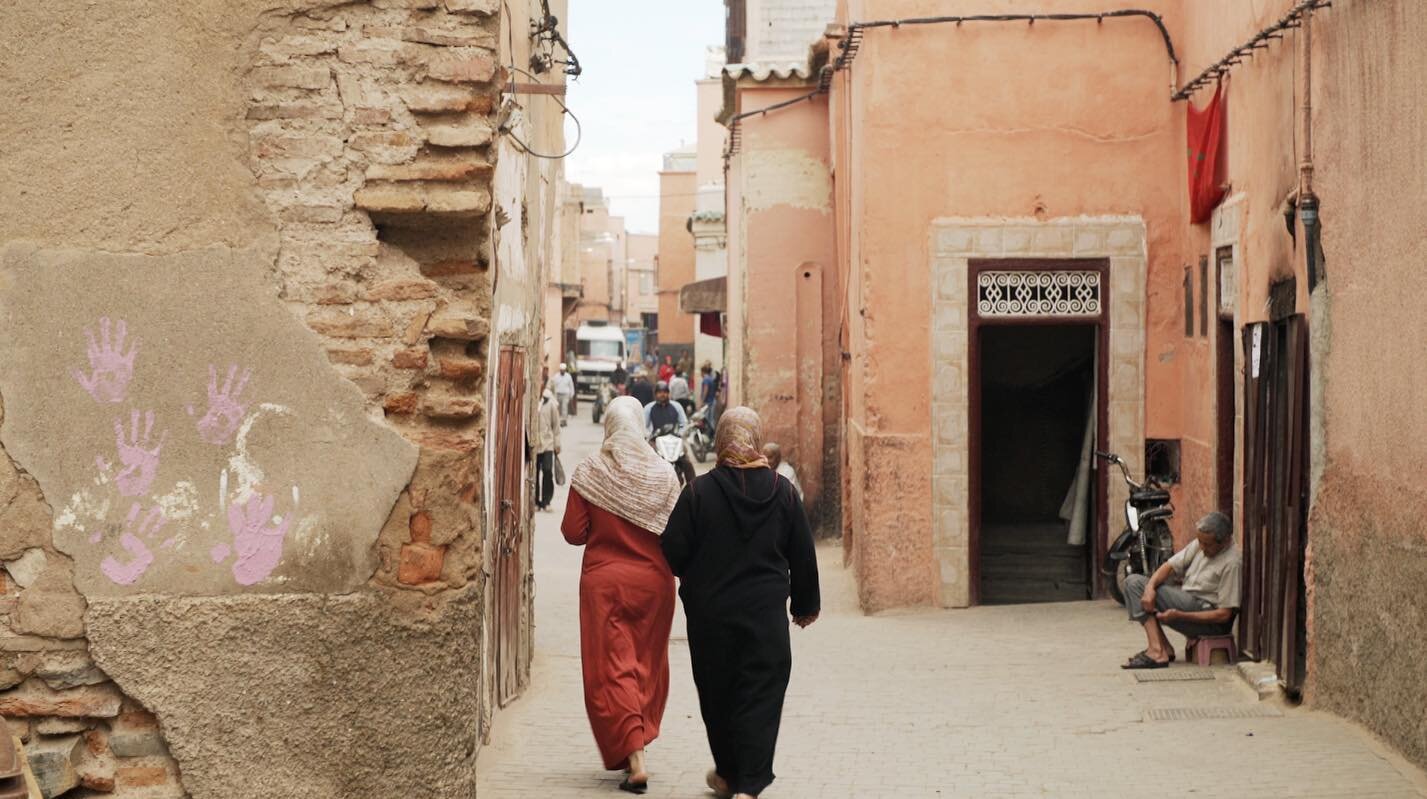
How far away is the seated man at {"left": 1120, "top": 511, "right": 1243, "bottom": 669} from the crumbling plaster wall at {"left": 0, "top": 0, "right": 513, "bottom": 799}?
5.10 metres

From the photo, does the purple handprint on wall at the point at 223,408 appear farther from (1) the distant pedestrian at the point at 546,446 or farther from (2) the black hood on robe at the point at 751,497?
(1) the distant pedestrian at the point at 546,446

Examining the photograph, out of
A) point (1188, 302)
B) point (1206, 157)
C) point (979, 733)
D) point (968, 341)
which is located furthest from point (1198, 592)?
point (968, 341)

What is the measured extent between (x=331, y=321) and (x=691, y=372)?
151ft

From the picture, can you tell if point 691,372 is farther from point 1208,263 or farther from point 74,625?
point 74,625

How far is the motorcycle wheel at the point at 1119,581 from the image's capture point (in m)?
12.1

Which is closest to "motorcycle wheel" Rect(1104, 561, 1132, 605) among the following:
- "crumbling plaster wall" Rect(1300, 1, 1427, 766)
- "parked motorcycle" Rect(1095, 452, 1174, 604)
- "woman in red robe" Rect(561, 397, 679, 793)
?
"parked motorcycle" Rect(1095, 452, 1174, 604)

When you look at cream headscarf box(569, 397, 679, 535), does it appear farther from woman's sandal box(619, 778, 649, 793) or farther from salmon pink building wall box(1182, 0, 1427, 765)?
salmon pink building wall box(1182, 0, 1427, 765)

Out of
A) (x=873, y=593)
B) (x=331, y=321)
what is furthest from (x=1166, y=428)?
(x=331, y=321)

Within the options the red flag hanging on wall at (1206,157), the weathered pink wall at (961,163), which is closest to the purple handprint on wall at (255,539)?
the red flag hanging on wall at (1206,157)

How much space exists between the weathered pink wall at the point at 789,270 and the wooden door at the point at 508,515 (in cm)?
977

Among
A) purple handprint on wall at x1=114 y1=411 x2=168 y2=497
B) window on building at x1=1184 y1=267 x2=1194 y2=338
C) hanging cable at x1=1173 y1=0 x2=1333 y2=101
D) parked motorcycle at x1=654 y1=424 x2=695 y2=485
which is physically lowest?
parked motorcycle at x1=654 y1=424 x2=695 y2=485

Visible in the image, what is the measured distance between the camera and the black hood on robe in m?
6.75

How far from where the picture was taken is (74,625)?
5.36 metres

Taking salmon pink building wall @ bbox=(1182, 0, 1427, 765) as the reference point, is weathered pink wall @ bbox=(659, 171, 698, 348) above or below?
above
